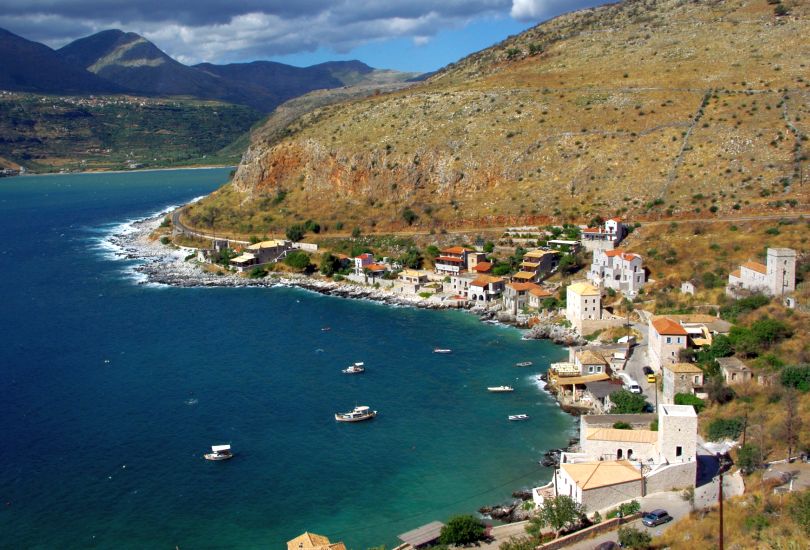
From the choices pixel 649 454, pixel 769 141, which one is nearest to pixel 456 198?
pixel 769 141

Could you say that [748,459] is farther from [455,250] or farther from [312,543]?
[455,250]

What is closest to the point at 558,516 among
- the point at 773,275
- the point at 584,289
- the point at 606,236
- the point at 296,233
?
the point at 584,289

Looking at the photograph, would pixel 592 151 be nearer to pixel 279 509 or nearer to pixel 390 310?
pixel 390 310

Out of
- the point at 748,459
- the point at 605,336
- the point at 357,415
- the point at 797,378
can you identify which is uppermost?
the point at 797,378

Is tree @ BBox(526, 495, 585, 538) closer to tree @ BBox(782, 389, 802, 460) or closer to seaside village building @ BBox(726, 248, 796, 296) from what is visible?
tree @ BBox(782, 389, 802, 460)

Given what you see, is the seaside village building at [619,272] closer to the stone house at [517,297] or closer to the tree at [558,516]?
the stone house at [517,297]

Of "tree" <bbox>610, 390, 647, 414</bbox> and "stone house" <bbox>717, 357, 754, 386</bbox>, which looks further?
"stone house" <bbox>717, 357, 754, 386</bbox>

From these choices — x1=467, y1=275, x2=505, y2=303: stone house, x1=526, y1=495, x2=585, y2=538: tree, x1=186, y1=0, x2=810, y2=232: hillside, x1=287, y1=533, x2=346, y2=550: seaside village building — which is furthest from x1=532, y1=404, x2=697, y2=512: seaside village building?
x1=186, y1=0, x2=810, y2=232: hillside
